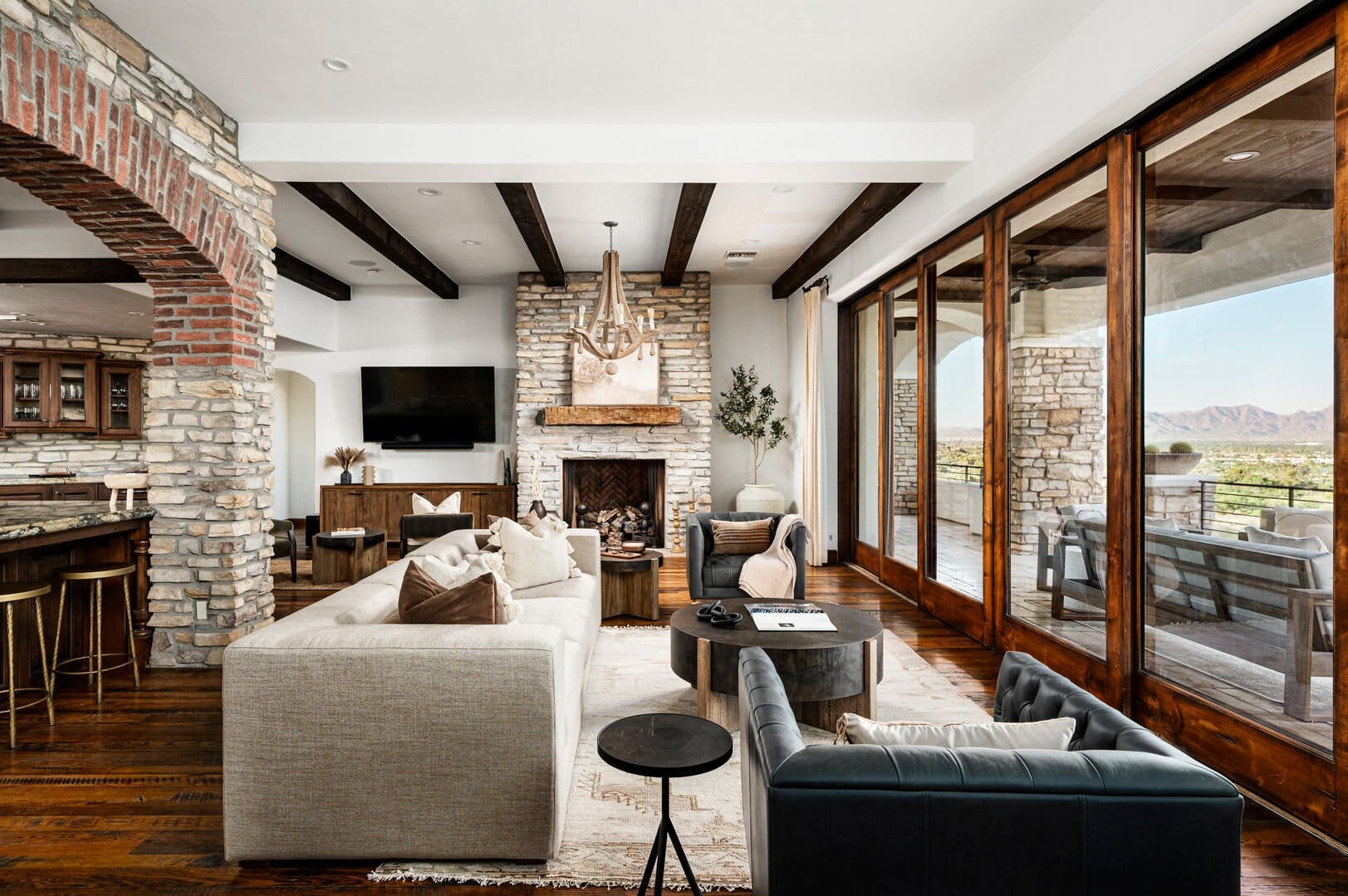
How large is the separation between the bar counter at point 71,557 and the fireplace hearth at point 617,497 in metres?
3.89

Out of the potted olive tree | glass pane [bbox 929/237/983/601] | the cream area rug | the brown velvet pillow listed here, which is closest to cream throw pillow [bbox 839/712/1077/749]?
the cream area rug

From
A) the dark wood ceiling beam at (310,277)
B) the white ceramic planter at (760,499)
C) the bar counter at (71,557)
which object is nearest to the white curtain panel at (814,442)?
the white ceramic planter at (760,499)

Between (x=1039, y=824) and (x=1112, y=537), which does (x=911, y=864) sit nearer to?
(x=1039, y=824)

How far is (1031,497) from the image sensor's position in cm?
377

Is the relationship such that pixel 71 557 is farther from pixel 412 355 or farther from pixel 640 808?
pixel 412 355

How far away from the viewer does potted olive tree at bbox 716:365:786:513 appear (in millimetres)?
7477

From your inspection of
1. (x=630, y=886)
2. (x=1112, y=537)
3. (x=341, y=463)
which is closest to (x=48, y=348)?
(x=341, y=463)

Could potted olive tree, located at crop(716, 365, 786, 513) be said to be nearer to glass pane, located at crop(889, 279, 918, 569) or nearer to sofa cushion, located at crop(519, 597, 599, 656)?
glass pane, located at crop(889, 279, 918, 569)

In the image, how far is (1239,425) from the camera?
2.50m

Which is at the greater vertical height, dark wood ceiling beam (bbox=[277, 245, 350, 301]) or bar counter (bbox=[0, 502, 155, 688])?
dark wood ceiling beam (bbox=[277, 245, 350, 301])

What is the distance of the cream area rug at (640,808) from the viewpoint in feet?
6.68

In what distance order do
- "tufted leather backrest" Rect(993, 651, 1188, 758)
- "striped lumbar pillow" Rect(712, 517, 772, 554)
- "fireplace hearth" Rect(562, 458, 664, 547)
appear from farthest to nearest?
1. "fireplace hearth" Rect(562, 458, 664, 547)
2. "striped lumbar pillow" Rect(712, 517, 772, 554)
3. "tufted leather backrest" Rect(993, 651, 1188, 758)

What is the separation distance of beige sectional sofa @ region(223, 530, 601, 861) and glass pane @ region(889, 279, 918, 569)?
3.97 meters

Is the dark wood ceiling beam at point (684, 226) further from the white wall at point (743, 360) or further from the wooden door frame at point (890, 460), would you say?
the wooden door frame at point (890, 460)
